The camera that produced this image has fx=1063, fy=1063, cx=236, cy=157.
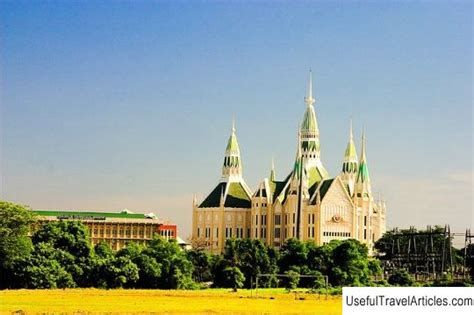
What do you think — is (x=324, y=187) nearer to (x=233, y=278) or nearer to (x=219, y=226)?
(x=219, y=226)

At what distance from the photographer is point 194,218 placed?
143750 mm

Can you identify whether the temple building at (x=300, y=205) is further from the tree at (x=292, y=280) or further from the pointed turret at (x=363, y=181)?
the tree at (x=292, y=280)

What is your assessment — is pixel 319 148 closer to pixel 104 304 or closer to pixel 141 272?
pixel 141 272

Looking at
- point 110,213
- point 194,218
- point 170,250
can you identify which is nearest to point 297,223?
point 194,218

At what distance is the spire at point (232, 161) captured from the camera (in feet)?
473

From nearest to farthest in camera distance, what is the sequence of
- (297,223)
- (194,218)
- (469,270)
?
(469,270), (297,223), (194,218)

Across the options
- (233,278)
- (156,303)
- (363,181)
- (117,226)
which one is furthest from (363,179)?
(156,303)

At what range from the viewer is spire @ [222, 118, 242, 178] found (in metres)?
144

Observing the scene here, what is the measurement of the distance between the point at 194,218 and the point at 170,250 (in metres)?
58.1

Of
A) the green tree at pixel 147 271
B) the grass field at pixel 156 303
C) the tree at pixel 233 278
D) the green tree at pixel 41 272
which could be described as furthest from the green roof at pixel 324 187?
the grass field at pixel 156 303

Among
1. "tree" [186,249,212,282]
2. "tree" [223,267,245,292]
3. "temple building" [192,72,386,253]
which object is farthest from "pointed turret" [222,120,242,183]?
"tree" [223,267,245,292]

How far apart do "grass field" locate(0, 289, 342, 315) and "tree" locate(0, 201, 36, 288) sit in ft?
19.6

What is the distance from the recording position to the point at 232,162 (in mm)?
144625

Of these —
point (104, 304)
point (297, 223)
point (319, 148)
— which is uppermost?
point (319, 148)
